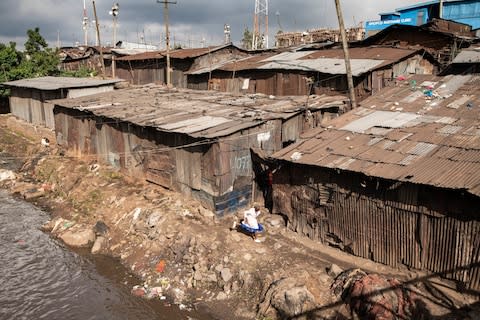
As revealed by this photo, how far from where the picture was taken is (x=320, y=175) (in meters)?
10.1

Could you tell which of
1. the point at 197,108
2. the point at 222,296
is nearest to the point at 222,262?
the point at 222,296

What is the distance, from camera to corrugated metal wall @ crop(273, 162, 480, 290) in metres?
7.80

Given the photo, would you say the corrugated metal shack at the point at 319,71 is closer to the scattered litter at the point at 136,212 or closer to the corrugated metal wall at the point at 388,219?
the corrugated metal wall at the point at 388,219

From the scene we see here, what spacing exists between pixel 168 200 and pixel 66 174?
22.6 ft

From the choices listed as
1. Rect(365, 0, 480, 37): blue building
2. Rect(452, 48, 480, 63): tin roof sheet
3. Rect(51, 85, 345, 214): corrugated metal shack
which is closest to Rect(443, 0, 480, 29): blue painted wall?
Rect(365, 0, 480, 37): blue building

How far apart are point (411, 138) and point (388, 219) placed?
249 centimetres

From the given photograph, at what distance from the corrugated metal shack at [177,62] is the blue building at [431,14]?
10.9m

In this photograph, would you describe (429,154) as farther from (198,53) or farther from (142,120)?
(198,53)

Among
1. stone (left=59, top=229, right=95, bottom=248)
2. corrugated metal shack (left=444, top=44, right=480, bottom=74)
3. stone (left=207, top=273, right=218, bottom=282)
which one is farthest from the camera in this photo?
corrugated metal shack (left=444, top=44, right=480, bottom=74)

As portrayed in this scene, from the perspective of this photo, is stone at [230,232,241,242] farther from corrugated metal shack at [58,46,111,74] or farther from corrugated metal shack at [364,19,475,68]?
corrugated metal shack at [58,46,111,74]

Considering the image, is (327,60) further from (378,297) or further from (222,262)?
(378,297)

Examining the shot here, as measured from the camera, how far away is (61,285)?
10141 mm

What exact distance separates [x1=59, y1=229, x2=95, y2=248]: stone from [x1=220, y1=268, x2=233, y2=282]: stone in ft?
16.9

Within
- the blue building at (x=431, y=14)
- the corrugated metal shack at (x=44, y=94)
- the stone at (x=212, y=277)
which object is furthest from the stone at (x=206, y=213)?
the blue building at (x=431, y=14)
